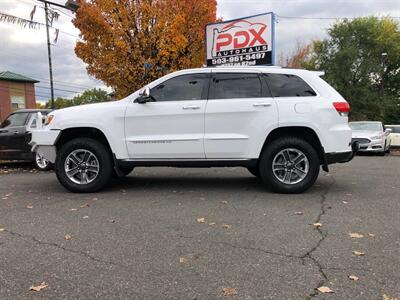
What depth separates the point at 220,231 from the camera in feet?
15.9

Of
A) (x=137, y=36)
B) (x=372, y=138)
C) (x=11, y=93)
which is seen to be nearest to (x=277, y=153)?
(x=372, y=138)

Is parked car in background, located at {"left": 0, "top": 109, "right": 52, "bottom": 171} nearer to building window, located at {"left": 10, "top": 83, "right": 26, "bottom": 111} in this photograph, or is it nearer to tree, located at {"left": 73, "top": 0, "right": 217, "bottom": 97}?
tree, located at {"left": 73, "top": 0, "right": 217, "bottom": 97}

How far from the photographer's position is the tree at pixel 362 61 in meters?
39.2

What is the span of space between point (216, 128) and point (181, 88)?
873 mm

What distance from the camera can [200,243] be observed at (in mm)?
4449

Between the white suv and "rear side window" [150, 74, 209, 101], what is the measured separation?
0.02 m

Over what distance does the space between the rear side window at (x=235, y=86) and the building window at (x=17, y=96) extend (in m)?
46.4

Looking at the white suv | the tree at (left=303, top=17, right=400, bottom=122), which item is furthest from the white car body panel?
the tree at (left=303, top=17, right=400, bottom=122)

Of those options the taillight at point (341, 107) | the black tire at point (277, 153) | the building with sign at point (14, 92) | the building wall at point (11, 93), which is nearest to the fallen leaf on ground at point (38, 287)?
the black tire at point (277, 153)

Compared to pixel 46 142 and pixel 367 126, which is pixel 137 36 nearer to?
Result: pixel 367 126

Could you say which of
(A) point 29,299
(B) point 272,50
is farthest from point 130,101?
(B) point 272,50

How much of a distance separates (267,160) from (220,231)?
2214 mm

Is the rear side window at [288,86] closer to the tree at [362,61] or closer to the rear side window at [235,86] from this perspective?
the rear side window at [235,86]

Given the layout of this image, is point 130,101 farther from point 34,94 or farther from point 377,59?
point 34,94
